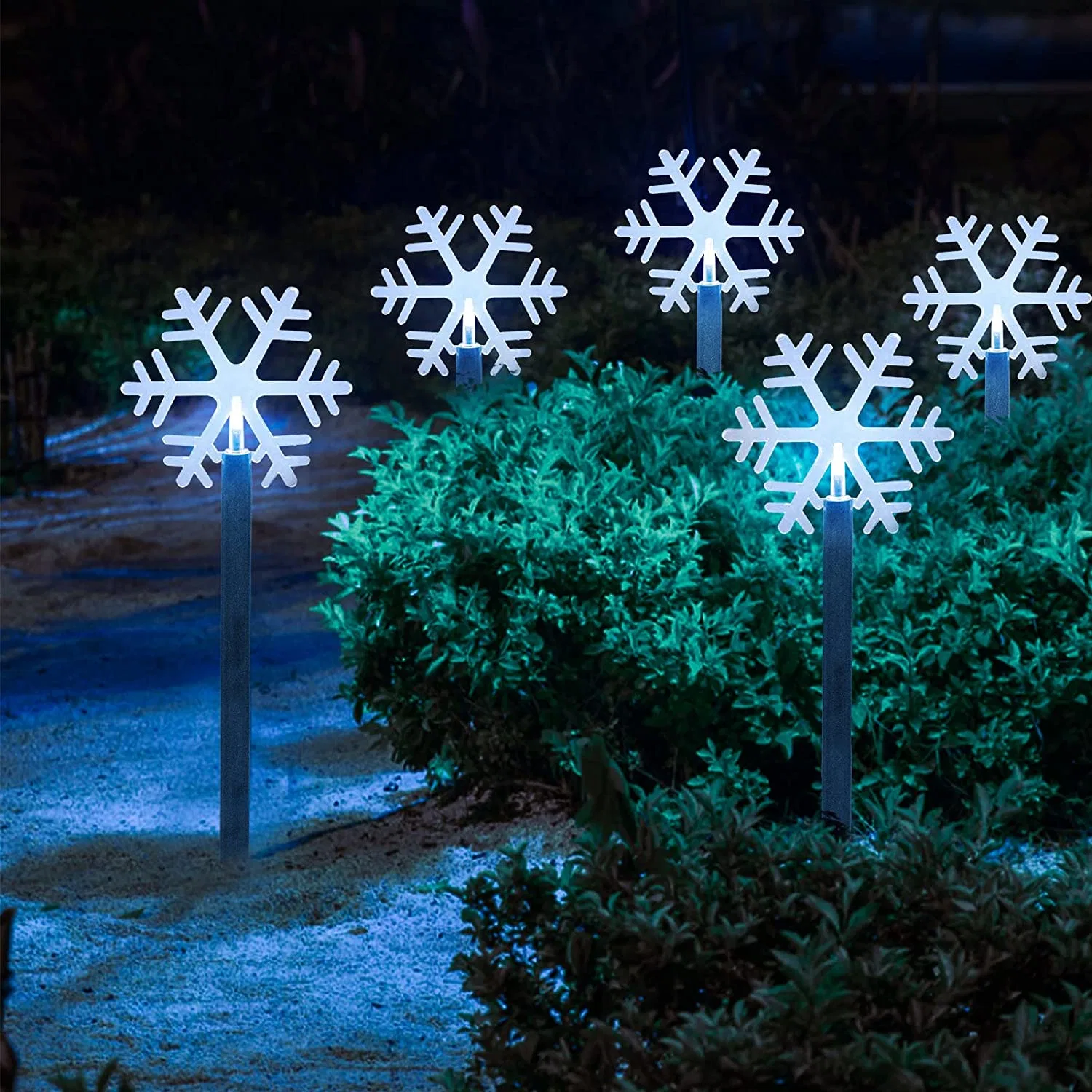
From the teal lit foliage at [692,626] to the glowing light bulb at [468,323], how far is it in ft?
4.12

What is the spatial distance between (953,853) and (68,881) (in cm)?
287

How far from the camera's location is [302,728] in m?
6.54

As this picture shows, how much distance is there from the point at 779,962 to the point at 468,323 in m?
4.66

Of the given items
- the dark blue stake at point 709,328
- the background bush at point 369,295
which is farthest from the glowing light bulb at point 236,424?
the background bush at point 369,295

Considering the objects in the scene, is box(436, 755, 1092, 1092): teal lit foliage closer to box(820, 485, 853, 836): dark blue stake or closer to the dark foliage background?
box(820, 485, 853, 836): dark blue stake

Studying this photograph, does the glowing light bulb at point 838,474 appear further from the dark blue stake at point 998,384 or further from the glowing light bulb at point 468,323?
the glowing light bulb at point 468,323

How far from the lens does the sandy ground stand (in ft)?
12.8

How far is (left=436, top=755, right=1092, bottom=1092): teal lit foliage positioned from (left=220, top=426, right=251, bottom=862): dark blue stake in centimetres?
199

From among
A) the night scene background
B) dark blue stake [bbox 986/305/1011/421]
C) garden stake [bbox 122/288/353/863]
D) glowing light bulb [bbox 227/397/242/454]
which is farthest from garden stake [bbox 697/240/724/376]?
glowing light bulb [bbox 227/397/242/454]

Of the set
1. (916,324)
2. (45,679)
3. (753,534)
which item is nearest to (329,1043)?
(753,534)

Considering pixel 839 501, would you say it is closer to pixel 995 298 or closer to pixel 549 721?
pixel 549 721

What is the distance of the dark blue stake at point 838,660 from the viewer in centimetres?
448

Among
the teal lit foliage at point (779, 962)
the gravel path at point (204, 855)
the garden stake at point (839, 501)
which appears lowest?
the gravel path at point (204, 855)

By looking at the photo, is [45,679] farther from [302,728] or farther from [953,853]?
[953,853]
